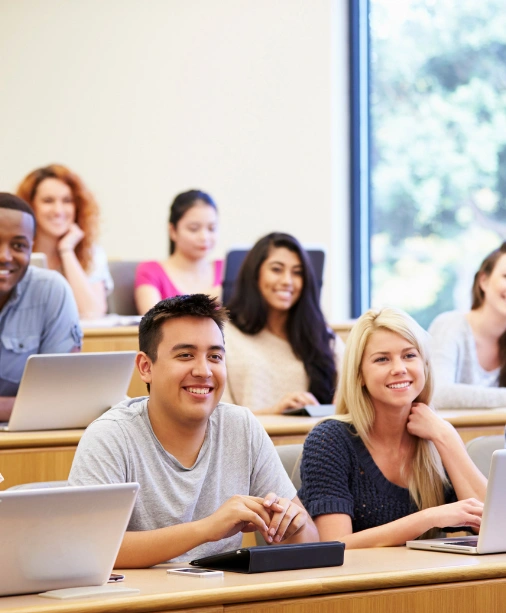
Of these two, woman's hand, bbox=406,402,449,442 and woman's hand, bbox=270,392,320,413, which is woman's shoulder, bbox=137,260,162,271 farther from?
woman's hand, bbox=406,402,449,442

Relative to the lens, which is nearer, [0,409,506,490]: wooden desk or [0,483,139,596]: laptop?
[0,483,139,596]: laptop

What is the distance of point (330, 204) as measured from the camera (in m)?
6.21

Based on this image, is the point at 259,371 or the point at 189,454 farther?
the point at 259,371

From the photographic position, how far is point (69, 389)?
268cm

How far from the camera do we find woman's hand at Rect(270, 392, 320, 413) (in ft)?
11.0

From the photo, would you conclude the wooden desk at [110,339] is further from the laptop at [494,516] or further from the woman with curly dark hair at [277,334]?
the laptop at [494,516]

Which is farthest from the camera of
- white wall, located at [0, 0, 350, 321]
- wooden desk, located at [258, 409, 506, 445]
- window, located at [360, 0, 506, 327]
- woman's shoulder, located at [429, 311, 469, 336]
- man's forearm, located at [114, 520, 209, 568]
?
white wall, located at [0, 0, 350, 321]

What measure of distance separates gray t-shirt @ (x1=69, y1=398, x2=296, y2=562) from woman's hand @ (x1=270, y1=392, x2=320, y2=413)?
46.6 inches

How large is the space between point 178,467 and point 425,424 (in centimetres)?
65

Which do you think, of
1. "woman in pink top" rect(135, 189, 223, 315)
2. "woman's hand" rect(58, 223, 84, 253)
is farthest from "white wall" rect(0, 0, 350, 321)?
"woman's hand" rect(58, 223, 84, 253)

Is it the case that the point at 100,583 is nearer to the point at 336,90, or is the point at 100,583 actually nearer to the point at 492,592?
the point at 492,592

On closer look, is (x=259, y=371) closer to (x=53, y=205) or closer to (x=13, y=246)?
(x=13, y=246)

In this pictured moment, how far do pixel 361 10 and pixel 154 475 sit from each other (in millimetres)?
4695

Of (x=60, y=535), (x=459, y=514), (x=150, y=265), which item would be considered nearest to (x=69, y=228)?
(x=150, y=265)
